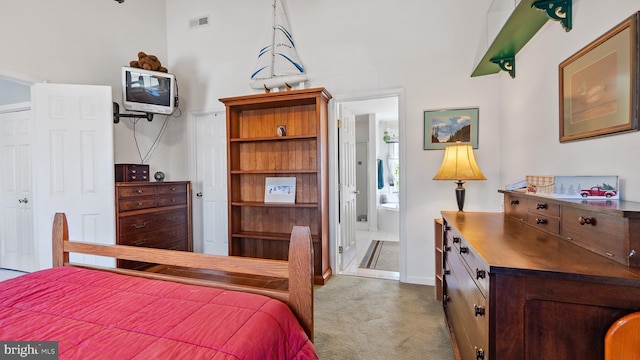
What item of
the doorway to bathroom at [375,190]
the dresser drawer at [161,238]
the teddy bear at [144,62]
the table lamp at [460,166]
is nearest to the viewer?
the table lamp at [460,166]

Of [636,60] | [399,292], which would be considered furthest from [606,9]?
[399,292]

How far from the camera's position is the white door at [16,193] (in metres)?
3.35

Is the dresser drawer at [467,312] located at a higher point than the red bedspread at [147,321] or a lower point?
lower

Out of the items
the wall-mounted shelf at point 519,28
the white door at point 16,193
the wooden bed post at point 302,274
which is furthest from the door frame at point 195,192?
the wall-mounted shelf at point 519,28

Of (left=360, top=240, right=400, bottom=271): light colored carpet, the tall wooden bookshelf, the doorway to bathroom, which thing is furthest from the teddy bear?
(left=360, top=240, right=400, bottom=271): light colored carpet

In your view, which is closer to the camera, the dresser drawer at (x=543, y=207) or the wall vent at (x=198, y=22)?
the dresser drawer at (x=543, y=207)

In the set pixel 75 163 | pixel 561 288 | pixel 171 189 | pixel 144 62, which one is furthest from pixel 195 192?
pixel 561 288

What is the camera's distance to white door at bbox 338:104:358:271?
3.38 meters

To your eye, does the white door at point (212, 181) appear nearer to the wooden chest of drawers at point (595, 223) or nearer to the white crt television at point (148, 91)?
the white crt television at point (148, 91)

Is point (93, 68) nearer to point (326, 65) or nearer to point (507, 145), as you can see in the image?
point (326, 65)

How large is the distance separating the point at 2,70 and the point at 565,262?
4.25m

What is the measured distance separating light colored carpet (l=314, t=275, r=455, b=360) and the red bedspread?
1.03 m

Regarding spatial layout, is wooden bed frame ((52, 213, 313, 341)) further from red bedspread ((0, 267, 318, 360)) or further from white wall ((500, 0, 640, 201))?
white wall ((500, 0, 640, 201))

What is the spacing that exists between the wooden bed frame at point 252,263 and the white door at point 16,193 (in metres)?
2.69
